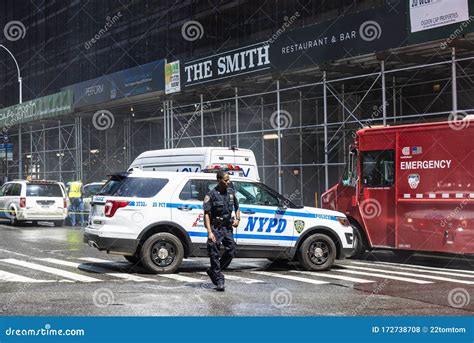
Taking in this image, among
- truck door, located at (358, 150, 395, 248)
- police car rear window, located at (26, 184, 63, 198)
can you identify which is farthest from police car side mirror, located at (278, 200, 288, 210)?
police car rear window, located at (26, 184, 63, 198)

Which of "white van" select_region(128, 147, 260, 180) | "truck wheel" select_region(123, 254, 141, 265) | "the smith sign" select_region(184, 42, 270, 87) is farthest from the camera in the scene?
"the smith sign" select_region(184, 42, 270, 87)

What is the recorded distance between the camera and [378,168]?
47.4ft

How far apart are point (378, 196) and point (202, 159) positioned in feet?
17.5

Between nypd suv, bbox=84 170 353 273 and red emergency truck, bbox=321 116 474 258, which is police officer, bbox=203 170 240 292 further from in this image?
red emergency truck, bbox=321 116 474 258

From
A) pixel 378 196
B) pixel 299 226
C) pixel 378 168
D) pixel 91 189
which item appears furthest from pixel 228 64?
pixel 299 226

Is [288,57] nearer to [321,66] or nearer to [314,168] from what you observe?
[321,66]

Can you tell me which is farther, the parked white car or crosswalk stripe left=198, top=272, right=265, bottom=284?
the parked white car

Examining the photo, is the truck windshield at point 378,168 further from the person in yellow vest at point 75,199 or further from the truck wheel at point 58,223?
the truck wheel at point 58,223

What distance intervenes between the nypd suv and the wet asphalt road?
0.38 m

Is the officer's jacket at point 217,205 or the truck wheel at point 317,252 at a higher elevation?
the officer's jacket at point 217,205

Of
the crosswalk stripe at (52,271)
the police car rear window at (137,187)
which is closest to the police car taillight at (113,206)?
the police car rear window at (137,187)

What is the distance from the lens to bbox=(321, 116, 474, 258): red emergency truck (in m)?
13.0

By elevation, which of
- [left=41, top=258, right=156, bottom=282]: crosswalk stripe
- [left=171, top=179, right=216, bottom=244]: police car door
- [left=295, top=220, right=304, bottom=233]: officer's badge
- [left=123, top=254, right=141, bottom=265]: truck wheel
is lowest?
[left=41, top=258, right=156, bottom=282]: crosswalk stripe

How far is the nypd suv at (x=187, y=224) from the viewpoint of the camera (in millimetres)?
11672
